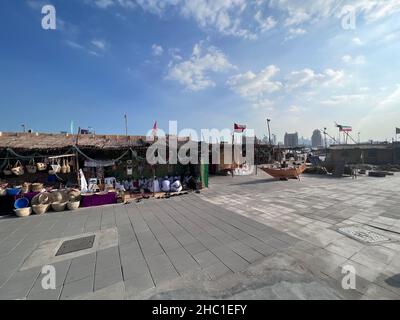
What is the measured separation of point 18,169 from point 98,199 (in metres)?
3.50

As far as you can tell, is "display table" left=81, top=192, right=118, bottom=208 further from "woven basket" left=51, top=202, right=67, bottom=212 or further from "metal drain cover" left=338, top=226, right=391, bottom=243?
"metal drain cover" left=338, top=226, right=391, bottom=243

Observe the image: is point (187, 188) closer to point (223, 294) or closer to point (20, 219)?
point (20, 219)

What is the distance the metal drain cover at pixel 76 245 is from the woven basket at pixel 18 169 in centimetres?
550

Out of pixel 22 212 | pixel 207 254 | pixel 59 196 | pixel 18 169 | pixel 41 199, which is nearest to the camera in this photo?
pixel 207 254

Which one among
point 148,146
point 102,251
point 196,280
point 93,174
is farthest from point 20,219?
point 196,280

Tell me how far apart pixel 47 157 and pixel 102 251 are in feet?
21.5

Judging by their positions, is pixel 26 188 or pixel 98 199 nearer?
pixel 26 188

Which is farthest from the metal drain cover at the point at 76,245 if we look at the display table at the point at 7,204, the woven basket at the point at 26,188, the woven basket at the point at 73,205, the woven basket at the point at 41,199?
the woven basket at the point at 26,188

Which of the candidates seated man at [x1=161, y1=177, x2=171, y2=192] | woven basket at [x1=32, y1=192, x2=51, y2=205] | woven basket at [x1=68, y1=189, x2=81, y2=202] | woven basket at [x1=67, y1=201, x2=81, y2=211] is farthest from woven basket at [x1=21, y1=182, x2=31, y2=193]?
seated man at [x1=161, y1=177, x2=171, y2=192]

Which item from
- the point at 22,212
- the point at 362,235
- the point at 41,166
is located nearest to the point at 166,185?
the point at 41,166

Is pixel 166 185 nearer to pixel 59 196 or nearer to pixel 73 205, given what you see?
pixel 73 205

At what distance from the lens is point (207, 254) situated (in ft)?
12.5

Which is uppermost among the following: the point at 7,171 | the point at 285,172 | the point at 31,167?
the point at 31,167

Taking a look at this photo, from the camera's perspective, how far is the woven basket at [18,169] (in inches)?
300
